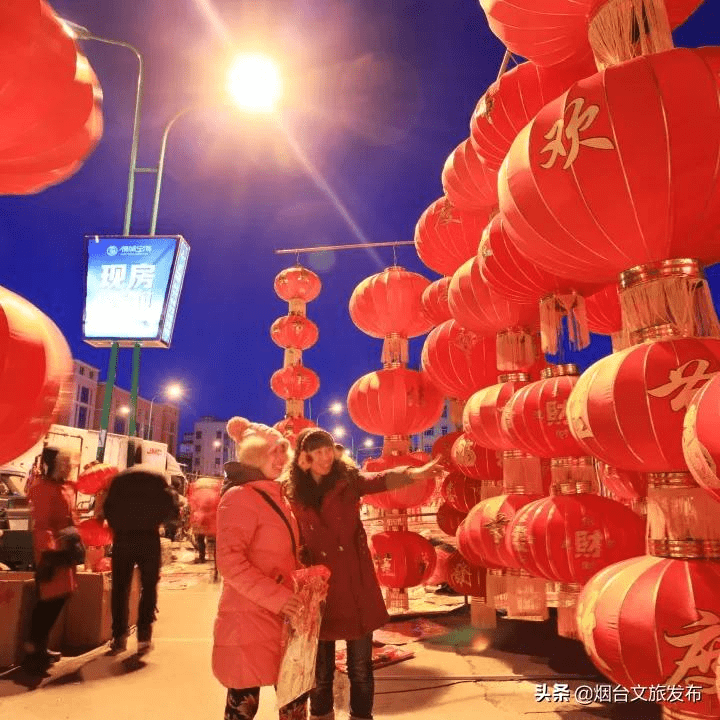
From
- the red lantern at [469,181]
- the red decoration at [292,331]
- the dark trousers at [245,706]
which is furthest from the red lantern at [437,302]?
the dark trousers at [245,706]

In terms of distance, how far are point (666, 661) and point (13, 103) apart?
9.62 ft

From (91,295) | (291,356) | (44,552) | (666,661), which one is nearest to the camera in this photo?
(666,661)

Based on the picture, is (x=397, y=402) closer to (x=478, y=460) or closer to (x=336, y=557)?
(x=478, y=460)

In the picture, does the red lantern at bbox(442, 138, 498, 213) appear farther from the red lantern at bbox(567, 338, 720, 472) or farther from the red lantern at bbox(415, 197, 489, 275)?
the red lantern at bbox(567, 338, 720, 472)

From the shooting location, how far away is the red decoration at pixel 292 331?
33.1 feet

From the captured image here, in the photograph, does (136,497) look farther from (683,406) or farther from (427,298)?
(683,406)

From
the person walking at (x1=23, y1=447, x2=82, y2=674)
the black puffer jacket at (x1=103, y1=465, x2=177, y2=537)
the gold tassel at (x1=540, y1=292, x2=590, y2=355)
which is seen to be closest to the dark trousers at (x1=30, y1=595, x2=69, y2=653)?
the person walking at (x1=23, y1=447, x2=82, y2=674)

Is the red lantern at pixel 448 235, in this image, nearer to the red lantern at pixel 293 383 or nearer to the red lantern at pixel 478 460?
the red lantern at pixel 478 460

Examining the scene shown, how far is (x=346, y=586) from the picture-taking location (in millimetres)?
3070

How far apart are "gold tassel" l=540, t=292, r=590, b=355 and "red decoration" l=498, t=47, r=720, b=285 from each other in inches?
38.4

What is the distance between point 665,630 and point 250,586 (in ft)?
5.54

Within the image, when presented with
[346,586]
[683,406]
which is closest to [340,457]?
[346,586]

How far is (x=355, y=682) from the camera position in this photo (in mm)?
3113

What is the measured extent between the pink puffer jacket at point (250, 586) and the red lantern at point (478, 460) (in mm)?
3089
